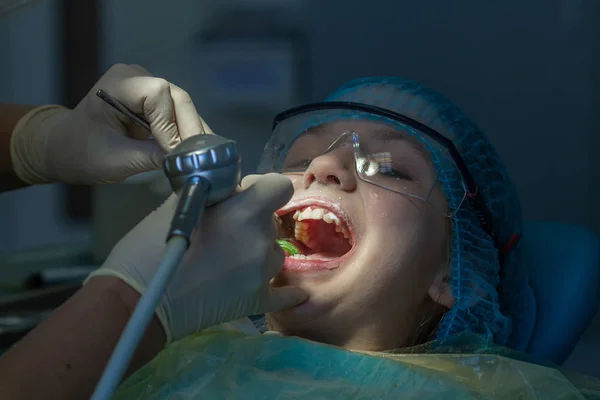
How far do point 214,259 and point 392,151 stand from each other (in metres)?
0.59

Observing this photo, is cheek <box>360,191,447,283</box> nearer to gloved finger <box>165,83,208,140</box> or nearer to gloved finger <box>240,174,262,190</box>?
gloved finger <box>240,174,262,190</box>

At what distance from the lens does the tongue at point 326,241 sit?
166 centimetres

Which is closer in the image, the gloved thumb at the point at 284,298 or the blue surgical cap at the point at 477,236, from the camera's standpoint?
the gloved thumb at the point at 284,298

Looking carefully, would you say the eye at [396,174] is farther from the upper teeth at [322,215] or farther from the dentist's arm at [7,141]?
the dentist's arm at [7,141]

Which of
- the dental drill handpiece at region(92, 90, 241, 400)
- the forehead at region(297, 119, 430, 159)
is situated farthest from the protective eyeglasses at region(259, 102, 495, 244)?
the dental drill handpiece at region(92, 90, 241, 400)

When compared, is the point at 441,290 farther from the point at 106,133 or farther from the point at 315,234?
the point at 106,133

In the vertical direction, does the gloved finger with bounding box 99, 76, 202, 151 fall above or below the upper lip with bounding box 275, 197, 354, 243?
above

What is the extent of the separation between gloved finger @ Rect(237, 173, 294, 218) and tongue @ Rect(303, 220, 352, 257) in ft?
1.26

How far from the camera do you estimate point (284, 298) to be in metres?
1.38

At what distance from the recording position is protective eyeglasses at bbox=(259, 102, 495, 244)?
5.10 ft

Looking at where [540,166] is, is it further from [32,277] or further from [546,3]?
[32,277]

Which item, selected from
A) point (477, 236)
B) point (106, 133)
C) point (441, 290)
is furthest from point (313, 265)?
point (106, 133)

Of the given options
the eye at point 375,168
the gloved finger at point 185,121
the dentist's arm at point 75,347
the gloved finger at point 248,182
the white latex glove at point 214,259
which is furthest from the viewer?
the eye at point 375,168

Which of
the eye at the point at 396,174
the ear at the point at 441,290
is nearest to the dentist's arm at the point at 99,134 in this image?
the eye at the point at 396,174
